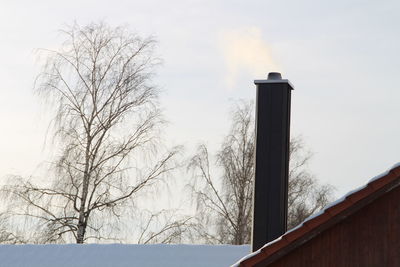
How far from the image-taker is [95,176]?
25.8m

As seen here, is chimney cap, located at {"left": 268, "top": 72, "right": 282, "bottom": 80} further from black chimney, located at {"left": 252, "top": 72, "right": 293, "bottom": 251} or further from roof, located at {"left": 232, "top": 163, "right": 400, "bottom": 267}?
roof, located at {"left": 232, "top": 163, "right": 400, "bottom": 267}

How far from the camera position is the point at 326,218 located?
8.77 meters

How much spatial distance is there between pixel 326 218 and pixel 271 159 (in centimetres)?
335

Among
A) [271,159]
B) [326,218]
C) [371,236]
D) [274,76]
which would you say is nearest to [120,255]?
[271,159]

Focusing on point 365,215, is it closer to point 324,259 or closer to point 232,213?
point 324,259

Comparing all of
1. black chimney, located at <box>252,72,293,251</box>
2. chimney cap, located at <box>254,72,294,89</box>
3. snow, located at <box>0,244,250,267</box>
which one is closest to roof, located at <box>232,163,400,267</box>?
black chimney, located at <box>252,72,293,251</box>

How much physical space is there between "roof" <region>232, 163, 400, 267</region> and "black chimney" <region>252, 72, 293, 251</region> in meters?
2.63

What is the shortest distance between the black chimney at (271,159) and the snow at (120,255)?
3.76 metres

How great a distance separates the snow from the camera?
15641 millimetres

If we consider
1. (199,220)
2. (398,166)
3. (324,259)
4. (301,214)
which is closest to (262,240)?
(324,259)

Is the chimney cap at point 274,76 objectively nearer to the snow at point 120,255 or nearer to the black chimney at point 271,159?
the black chimney at point 271,159

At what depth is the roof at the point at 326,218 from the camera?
28.3 ft

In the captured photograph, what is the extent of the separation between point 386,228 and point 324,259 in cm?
79

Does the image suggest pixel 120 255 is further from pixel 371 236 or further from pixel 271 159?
pixel 371 236
